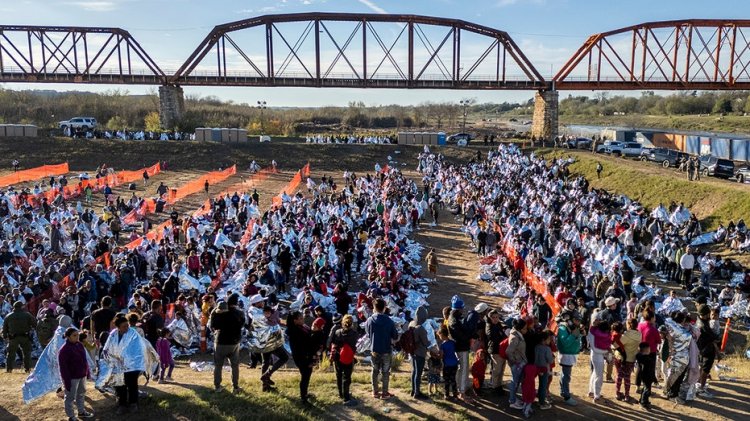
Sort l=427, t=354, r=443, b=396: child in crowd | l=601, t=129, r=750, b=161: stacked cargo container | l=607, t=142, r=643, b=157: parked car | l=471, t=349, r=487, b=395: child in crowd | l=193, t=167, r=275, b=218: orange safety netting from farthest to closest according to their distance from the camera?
l=607, t=142, r=643, b=157: parked car < l=601, t=129, r=750, b=161: stacked cargo container < l=193, t=167, r=275, b=218: orange safety netting < l=427, t=354, r=443, b=396: child in crowd < l=471, t=349, r=487, b=395: child in crowd

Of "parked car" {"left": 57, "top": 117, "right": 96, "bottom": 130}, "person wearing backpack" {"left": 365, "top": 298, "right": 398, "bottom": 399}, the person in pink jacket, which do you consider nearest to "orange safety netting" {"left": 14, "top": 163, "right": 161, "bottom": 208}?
"parked car" {"left": 57, "top": 117, "right": 96, "bottom": 130}

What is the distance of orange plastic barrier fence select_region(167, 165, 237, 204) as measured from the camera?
3519 centimetres

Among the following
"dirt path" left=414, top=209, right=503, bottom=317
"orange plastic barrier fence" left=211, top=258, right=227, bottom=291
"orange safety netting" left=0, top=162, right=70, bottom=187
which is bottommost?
"dirt path" left=414, top=209, right=503, bottom=317

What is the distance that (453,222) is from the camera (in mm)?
29484

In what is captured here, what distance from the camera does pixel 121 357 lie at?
777 cm

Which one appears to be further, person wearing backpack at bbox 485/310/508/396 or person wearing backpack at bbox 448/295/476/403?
person wearing backpack at bbox 485/310/508/396

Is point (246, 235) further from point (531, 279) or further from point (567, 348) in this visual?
point (567, 348)

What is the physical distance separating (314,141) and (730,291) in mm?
49858

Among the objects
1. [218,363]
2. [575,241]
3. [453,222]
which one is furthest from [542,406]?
[453,222]

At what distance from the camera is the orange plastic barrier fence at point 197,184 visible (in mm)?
35188

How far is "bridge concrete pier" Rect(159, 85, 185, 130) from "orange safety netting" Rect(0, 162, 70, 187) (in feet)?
67.4

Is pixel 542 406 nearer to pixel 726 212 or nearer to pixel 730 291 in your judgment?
pixel 730 291

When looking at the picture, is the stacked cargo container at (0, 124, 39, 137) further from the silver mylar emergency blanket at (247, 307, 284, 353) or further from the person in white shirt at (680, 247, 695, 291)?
the silver mylar emergency blanket at (247, 307, 284, 353)

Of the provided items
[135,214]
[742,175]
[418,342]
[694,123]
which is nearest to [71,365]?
[418,342]
